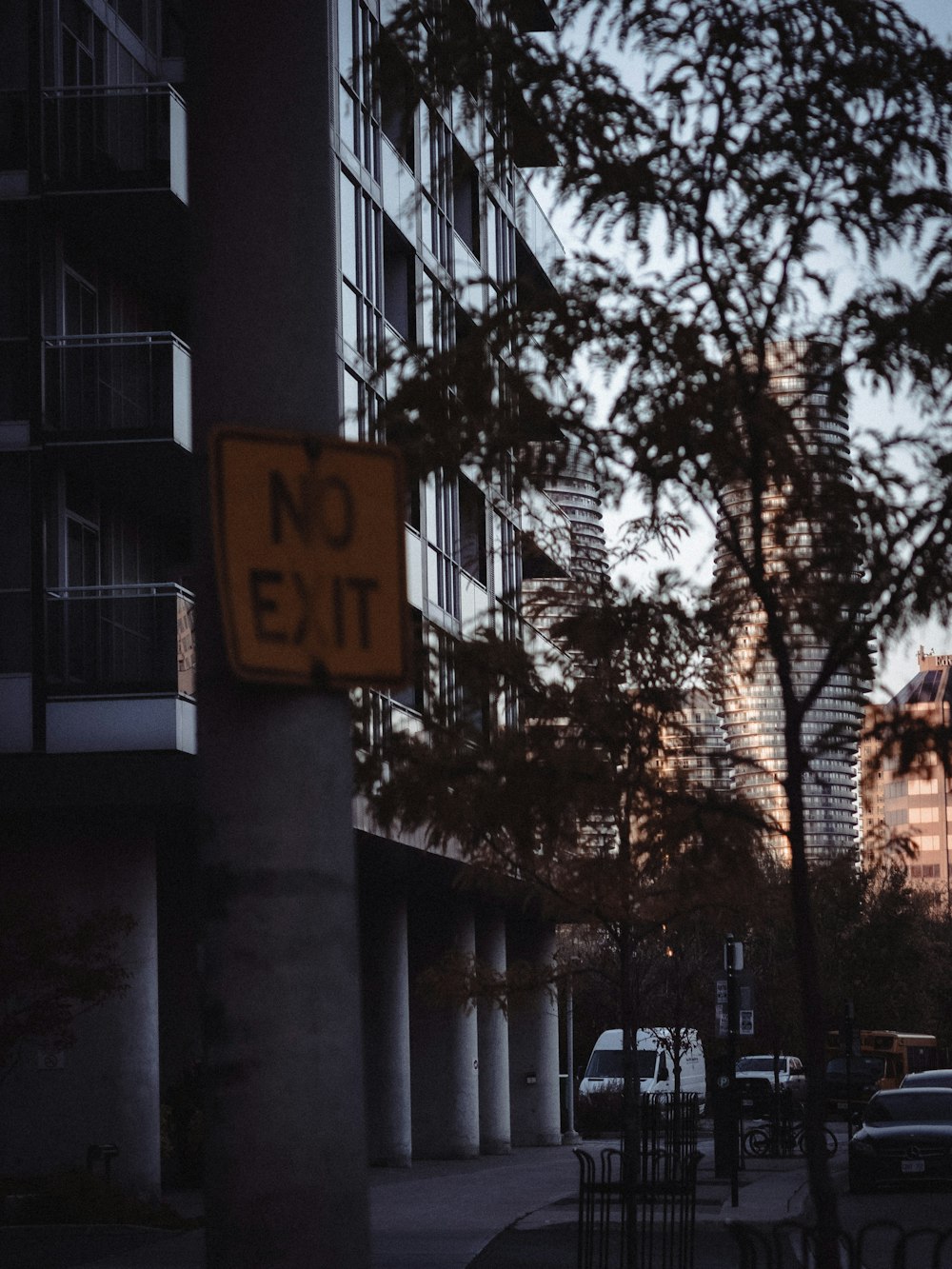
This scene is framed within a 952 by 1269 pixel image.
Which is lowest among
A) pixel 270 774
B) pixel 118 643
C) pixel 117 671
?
pixel 270 774

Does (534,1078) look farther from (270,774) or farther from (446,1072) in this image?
(270,774)

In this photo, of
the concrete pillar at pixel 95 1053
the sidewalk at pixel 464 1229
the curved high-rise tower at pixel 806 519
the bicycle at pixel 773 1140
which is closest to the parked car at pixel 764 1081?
the bicycle at pixel 773 1140

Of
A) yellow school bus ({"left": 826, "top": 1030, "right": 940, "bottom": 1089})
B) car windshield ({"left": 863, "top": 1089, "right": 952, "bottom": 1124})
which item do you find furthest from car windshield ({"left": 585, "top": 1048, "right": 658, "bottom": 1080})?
car windshield ({"left": 863, "top": 1089, "right": 952, "bottom": 1124})

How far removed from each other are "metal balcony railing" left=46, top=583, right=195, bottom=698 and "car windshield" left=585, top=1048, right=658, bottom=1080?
34753 millimetres

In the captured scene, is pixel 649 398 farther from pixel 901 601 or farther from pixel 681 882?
pixel 681 882

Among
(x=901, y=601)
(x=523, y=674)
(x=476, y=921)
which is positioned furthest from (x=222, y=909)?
(x=476, y=921)

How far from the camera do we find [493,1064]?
42781 millimetres

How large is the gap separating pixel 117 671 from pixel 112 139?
660 cm

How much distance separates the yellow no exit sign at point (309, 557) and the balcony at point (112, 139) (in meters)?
20.8

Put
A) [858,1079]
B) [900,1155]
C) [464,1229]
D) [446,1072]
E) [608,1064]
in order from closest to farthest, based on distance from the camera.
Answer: [464,1229] → [900,1155] → [446,1072] → [608,1064] → [858,1079]

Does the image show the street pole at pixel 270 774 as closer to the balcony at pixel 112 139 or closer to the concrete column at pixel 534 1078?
the balcony at pixel 112 139

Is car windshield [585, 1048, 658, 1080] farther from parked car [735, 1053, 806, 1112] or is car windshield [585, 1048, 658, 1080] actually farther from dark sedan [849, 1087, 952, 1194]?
dark sedan [849, 1087, 952, 1194]

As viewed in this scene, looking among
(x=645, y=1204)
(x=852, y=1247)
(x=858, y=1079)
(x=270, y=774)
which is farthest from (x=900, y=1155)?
(x=858, y=1079)

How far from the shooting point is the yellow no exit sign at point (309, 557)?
3986 mm
